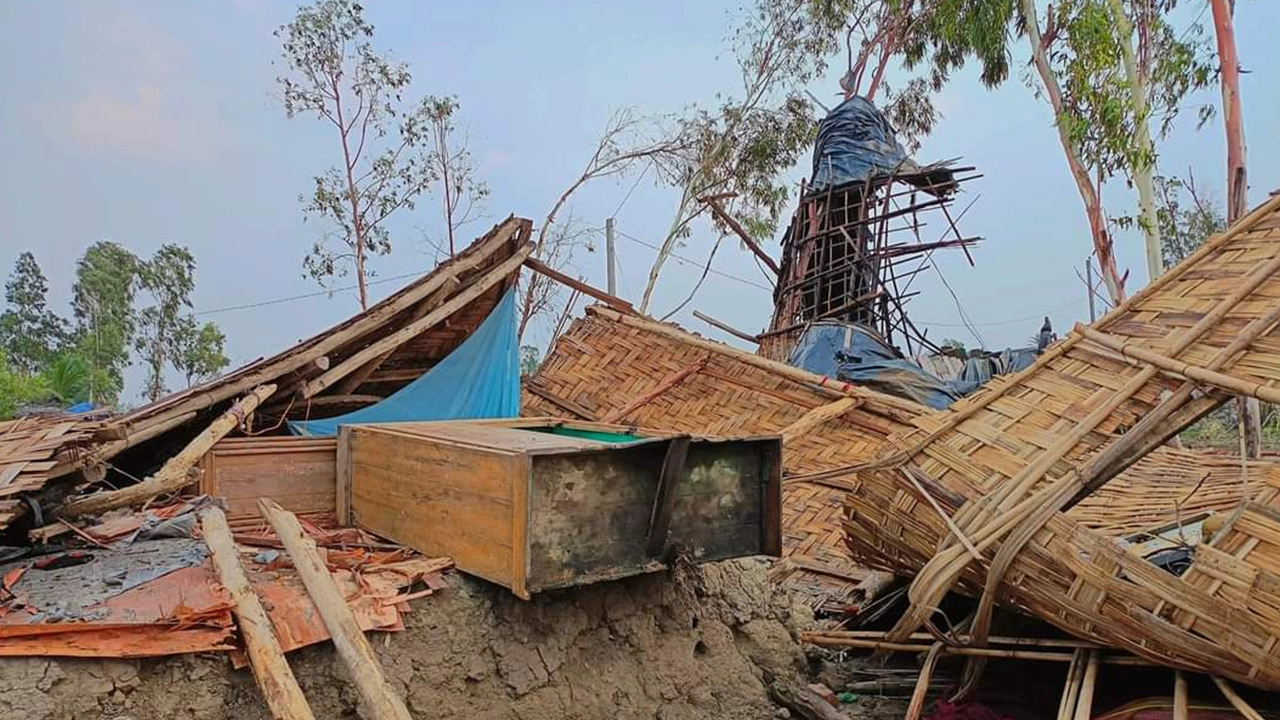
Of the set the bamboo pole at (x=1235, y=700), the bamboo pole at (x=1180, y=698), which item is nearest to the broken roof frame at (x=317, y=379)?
the bamboo pole at (x=1180, y=698)

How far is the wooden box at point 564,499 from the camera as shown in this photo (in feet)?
8.48

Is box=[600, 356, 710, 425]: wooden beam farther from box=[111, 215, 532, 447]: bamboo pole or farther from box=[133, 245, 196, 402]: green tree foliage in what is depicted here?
box=[133, 245, 196, 402]: green tree foliage

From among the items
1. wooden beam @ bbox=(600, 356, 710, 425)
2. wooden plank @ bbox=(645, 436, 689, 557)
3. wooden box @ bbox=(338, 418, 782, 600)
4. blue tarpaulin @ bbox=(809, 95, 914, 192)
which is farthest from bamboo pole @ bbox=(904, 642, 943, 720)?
blue tarpaulin @ bbox=(809, 95, 914, 192)

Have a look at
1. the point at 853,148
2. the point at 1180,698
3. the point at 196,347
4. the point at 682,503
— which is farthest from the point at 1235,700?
the point at 196,347

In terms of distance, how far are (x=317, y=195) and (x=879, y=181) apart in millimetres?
8942

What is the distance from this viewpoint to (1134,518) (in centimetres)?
360

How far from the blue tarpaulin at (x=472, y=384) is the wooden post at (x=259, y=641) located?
219 centimetres

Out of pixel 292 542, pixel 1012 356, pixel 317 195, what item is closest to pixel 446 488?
pixel 292 542

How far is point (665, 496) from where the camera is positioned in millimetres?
2793

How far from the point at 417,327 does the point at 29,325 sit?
16.4m

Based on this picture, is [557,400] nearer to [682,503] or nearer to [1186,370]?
[682,503]

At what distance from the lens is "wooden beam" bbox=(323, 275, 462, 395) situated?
456cm

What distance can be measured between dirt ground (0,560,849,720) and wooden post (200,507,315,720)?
17cm

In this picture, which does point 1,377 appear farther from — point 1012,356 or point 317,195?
point 1012,356
